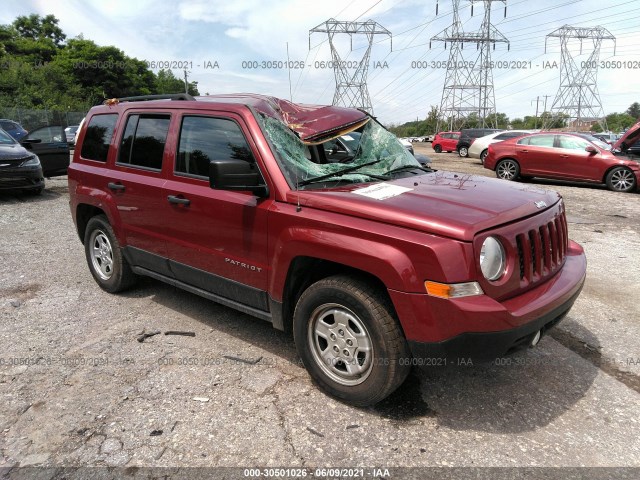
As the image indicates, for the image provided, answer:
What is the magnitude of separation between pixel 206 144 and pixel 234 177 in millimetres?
823

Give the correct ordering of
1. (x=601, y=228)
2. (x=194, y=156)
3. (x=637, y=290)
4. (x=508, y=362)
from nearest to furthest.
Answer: (x=508, y=362)
(x=194, y=156)
(x=637, y=290)
(x=601, y=228)

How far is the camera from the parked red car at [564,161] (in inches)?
478

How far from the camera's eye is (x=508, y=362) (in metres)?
3.38

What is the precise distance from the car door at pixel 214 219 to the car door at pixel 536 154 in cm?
1214

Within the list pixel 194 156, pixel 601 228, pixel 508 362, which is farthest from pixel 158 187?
pixel 601 228

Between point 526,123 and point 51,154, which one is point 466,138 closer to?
point 51,154

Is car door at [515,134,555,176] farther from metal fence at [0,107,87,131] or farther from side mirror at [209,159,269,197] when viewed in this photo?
metal fence at [0,107,87,131]

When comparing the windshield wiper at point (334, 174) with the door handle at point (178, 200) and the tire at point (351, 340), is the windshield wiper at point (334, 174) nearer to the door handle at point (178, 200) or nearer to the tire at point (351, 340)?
the tire at point (351, 340)

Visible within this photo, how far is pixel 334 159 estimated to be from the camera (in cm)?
359

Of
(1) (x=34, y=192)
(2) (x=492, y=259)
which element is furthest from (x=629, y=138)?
(1) (x=34, y=192)

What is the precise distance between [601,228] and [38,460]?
27.4ft

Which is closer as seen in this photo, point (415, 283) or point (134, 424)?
point (415, 283)

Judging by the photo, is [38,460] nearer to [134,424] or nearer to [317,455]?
[134,424]

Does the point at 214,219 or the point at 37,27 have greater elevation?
the point at 37,27
